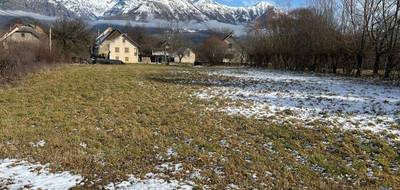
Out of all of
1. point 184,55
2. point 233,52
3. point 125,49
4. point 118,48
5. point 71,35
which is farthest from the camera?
point 184,55

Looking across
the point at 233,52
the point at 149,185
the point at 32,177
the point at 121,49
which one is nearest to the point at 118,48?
the point at 121,49

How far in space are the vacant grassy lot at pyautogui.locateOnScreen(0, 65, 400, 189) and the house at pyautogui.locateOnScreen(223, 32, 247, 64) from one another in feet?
207

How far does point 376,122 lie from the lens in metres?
10.1

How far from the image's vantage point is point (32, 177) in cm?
680

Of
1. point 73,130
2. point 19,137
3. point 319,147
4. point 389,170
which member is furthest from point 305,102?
point 19,137

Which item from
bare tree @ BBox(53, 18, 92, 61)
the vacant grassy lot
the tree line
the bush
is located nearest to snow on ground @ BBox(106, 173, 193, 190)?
the vacant grassy lot

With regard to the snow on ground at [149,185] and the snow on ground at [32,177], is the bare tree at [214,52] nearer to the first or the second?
the snow on ground at [32,177]

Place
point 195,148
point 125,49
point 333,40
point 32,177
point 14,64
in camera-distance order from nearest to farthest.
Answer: point 32,177 → point 195,148 → point 14,64 → point 333,40 → point 125,49

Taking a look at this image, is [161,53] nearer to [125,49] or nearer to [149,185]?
[125,49]

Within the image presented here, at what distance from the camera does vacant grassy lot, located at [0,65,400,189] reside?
6.78m

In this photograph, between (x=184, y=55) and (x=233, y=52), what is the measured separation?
84.6 feet

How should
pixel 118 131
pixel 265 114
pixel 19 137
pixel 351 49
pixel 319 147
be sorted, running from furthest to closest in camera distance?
pixel 351 49, pixel 265 114, pixel 118 131, pixel 19 137, pixel 319 147

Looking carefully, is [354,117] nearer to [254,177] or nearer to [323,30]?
[254,177]

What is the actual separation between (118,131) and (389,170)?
19.2ft
